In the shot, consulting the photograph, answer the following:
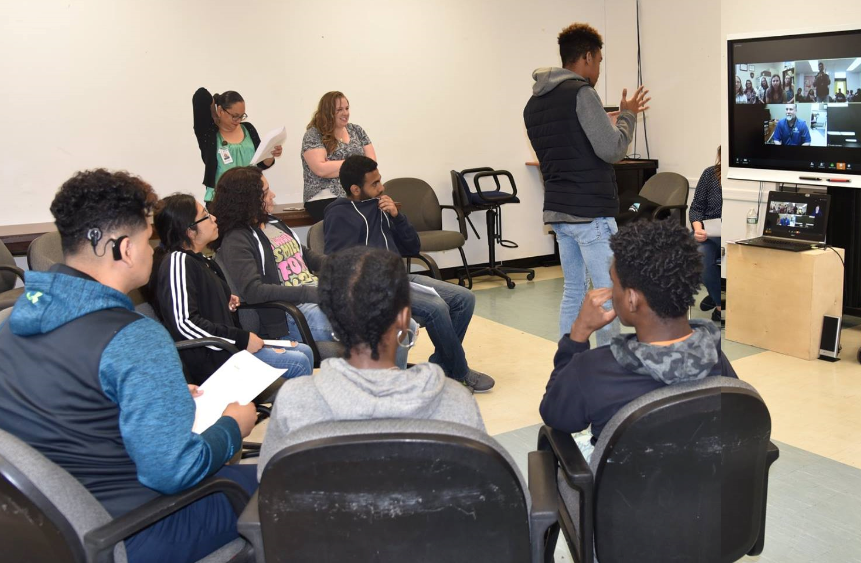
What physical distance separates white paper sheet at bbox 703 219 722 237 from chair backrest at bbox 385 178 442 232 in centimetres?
208

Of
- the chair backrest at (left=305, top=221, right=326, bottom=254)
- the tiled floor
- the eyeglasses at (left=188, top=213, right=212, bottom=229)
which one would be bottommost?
the tiled floor

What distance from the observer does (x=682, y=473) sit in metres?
1.53

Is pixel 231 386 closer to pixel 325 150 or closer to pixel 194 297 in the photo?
pixel 194 297

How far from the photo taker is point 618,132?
3447mm

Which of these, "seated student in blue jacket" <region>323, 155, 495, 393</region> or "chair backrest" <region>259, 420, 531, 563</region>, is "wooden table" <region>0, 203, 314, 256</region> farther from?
"chair backrest" <region>259, 420, 531, 563</region>

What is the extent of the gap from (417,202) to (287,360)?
3.48 m

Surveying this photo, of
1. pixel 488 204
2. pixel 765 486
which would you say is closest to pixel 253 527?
pixel 765 486

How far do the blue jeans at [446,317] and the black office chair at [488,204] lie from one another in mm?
2456

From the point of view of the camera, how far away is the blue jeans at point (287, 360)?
2.85 m

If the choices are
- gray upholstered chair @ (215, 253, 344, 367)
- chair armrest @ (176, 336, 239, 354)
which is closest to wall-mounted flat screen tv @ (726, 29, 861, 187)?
gray upholstered chair @ (215, 253, 344, 367)

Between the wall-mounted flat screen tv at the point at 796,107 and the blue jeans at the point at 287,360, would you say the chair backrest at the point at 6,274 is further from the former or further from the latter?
the wall-mounted flat screen tv at the point at 796,107

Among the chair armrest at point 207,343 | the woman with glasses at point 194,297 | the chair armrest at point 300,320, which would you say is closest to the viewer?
the chair armrest at point 207,343

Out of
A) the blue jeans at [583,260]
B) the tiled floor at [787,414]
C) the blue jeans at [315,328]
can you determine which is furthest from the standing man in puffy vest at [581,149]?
the blue jeans at [315,328]

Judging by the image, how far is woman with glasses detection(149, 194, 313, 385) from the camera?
271cm
